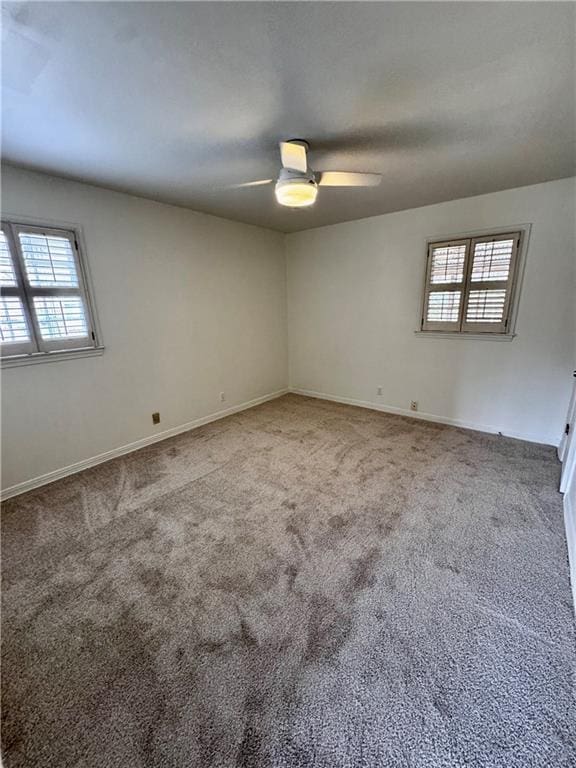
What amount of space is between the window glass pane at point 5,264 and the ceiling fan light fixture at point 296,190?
214 cm

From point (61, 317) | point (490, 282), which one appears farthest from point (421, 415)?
point (61, 317)

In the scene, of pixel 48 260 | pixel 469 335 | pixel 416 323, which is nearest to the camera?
pixel 48 260

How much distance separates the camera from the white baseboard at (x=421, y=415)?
340 cm

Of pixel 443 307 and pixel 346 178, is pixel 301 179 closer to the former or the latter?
pixel 346 178

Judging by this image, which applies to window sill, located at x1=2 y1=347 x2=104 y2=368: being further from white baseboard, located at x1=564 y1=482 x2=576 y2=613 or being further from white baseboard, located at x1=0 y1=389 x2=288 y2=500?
white baseboard, located at x1=564 y1=482 x2=576 y2=613

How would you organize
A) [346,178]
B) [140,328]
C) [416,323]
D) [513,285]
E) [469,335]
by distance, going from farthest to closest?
[416,323] < [469,335] < [140,328] < [513,285] < [346,178]

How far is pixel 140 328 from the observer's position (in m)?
3.33

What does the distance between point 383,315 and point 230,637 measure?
3.72 meters

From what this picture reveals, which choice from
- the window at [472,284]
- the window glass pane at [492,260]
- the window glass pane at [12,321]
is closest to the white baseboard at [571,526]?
the window at [472,284]

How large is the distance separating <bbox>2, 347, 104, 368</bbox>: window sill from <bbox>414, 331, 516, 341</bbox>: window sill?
359cm

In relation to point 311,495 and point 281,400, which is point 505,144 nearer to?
point 311,495

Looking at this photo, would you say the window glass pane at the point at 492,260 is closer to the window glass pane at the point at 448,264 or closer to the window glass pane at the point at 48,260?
the window glass pane at the point at 448,264

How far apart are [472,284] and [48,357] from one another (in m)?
4.22

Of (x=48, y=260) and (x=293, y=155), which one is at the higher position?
(x=293, y=155)
